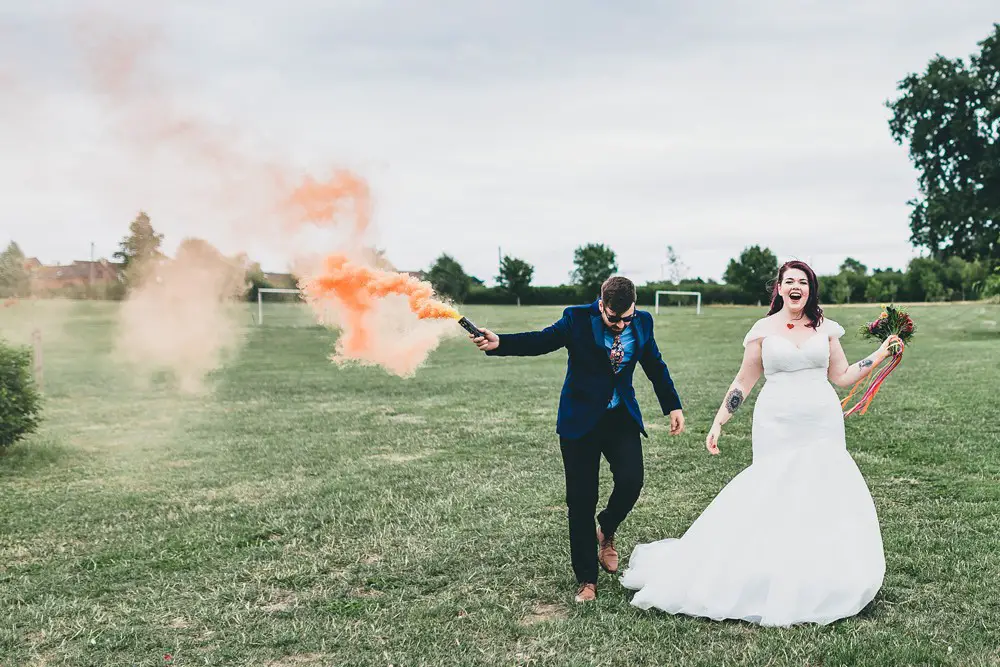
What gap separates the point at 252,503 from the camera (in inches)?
325

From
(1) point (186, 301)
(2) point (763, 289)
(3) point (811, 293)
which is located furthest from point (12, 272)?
(2) point (763, 289)

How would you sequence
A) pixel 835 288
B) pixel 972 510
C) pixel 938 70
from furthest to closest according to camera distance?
pixel 835 288 → pixel 938 70 → pixel 972 510

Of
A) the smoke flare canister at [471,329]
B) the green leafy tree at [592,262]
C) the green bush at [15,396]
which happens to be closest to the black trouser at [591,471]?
the smoke flare canister at [471,329]

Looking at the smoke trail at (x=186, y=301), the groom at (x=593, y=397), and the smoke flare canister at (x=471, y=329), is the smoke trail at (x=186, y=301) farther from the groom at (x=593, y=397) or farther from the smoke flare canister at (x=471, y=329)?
the groom at (x=593, y=397)

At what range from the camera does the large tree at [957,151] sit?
30.9 meters

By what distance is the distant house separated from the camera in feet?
82.6

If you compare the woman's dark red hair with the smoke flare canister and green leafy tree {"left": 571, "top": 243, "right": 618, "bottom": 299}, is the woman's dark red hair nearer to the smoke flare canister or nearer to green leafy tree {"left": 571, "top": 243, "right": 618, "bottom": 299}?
the smoke flare canister

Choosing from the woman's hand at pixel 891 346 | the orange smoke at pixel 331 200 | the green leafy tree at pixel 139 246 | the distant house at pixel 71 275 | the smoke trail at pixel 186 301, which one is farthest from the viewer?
the distant house at pixel 71 275

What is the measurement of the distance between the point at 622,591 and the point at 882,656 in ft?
5.53

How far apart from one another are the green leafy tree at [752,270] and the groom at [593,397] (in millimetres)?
57941

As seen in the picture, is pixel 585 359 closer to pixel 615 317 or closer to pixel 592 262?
pixel 615 317

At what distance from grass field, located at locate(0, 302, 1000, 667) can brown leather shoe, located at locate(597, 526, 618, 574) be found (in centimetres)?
35

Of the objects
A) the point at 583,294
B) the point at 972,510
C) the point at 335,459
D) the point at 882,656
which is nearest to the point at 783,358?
the point at 882,656

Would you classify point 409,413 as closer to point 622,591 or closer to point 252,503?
point 252,503
